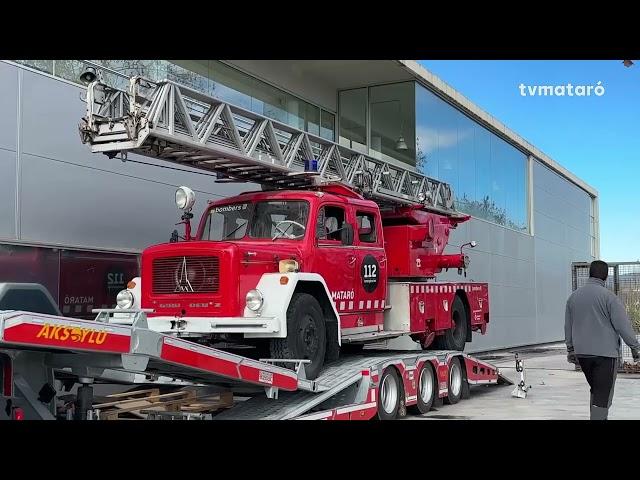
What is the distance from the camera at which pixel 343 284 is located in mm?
9188

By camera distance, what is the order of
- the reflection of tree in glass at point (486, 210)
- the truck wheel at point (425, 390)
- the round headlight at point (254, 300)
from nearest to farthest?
the round headlight at point (254, 300) < the truck wheel at point (425, 390) < the reflection of tree in glass at point (486, 210)

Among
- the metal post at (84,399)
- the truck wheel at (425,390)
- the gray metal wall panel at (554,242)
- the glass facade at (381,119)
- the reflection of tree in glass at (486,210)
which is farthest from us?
the gray metal wall panel at (554,242)

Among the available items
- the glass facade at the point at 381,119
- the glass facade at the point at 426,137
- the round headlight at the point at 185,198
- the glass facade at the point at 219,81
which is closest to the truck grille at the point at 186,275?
the round headlight at the point at 185,198

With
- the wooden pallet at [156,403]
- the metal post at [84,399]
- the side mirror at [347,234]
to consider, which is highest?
the side mirror at [347,234]

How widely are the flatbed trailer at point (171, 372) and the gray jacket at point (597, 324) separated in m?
2.56

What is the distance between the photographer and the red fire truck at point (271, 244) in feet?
25.1

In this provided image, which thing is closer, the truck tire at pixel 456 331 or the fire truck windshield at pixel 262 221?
the fire truck windshield at pixel 262 221

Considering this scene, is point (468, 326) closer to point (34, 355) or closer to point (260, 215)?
point (260, 215)

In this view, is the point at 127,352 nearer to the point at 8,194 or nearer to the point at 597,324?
the point at 597,324

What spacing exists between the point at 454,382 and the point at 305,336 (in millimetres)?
4691

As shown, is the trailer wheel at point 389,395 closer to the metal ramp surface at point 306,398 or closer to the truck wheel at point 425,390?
the metal ramp surface at point 306,398

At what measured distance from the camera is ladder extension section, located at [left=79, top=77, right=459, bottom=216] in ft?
25.4

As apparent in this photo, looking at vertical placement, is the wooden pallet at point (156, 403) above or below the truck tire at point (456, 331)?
below

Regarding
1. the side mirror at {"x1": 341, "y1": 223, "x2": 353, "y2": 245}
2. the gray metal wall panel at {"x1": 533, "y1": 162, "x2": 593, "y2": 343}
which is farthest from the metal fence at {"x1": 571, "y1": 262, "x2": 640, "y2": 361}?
the side mirror at {"x1": 341, "y1": 223, "x2": 353, "y2": 245}
